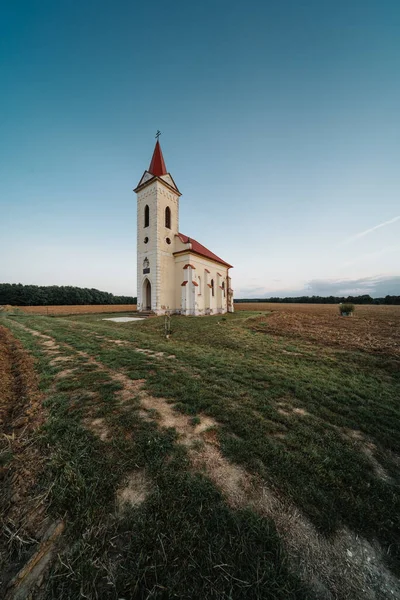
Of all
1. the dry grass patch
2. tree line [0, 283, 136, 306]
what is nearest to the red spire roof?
the dry grass patch

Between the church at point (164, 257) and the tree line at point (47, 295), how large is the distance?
188 ft

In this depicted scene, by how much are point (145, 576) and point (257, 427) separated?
211 cm

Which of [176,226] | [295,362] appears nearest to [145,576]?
[295,362]

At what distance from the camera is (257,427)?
3094 mm

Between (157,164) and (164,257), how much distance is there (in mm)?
10224

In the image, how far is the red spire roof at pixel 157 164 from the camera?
2169cm

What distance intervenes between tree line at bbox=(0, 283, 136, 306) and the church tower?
5796cm

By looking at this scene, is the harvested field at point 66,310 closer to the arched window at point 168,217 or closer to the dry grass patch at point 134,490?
the arched window at point 168,217

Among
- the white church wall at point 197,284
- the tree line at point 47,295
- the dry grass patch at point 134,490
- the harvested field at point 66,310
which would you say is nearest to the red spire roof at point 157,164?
the white church wall at point 197,284

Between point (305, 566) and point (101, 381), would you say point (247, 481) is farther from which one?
point (101, 381)

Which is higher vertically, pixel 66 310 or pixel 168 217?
pixel 168 217

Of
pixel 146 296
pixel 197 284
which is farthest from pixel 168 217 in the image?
pixel 146 296

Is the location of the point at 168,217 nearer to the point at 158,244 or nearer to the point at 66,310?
the point at 158,244

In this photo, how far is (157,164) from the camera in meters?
22.0
